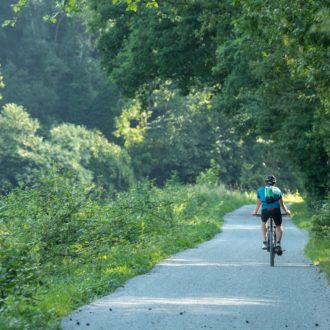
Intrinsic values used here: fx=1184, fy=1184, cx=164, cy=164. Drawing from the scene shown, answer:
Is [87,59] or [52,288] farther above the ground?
[87,59]

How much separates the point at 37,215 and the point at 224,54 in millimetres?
16485

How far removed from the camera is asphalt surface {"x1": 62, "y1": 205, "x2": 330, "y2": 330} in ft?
42.6

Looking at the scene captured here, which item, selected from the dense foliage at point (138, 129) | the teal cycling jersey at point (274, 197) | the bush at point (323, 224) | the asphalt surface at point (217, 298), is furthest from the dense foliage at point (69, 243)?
the bush at point (323, 224)

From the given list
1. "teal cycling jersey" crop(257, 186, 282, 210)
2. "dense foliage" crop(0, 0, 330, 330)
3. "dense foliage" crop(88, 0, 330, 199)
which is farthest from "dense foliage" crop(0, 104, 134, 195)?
"teal cycling jersey" crop(257, 186, 282, 210)

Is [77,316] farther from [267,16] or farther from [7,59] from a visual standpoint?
[7,59]

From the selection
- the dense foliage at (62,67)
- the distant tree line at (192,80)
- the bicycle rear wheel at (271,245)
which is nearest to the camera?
the distant tree line at (192,80)

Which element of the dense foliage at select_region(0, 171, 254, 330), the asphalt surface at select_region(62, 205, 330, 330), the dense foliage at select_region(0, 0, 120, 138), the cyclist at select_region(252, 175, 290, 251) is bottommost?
the asphalt surface at select_region(62, 205, 330, 330)

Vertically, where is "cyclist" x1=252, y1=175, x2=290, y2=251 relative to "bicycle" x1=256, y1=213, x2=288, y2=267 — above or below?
above

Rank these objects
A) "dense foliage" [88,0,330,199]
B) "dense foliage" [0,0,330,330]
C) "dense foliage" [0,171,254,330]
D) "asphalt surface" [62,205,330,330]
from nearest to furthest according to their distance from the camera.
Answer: "asphalt surface" [62,205,330,330], "dense foliage" [0,171,254,330], "dense foliage" [0,0,330,330], "dense foliage" [88,0,330,199]

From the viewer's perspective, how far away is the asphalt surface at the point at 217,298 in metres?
13.0

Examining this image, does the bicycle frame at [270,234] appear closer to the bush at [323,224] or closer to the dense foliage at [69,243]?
the dense foliage at [69,243]

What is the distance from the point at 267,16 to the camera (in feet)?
56.8

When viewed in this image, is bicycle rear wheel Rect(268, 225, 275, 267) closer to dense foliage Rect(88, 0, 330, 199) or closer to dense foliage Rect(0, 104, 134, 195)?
dense foliage Rect(88, 0, 330, 199)

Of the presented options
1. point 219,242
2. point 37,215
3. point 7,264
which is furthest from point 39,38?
point 7,264
